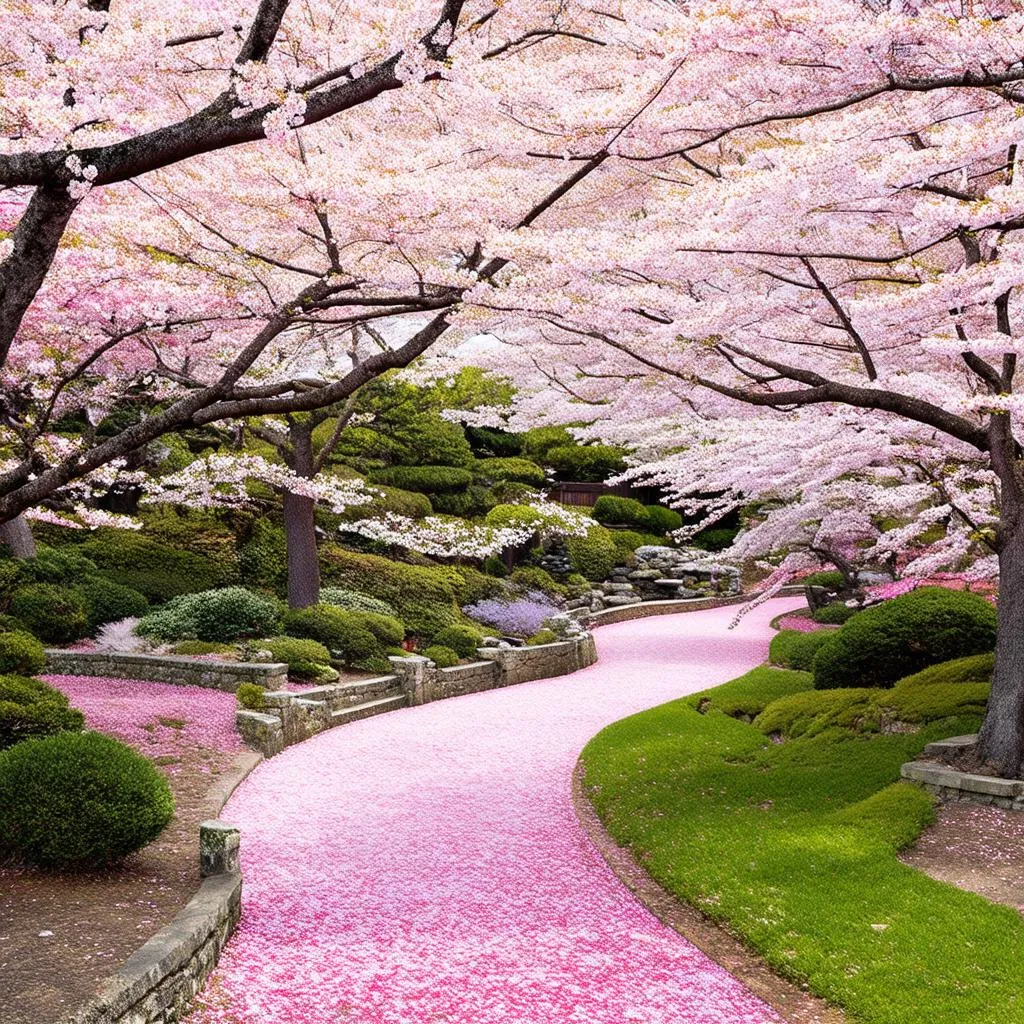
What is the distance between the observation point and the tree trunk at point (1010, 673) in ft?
30.3

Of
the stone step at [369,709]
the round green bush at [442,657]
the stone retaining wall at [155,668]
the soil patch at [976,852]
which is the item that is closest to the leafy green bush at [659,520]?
the round green bush at [442,657]

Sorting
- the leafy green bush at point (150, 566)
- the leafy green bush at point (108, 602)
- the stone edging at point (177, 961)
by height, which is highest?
the leafy green bush at point (150, 566)

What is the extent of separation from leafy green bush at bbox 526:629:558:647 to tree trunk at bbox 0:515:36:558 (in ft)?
30.7

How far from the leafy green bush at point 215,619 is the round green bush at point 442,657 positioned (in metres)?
2.77

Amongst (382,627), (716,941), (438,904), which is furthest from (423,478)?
(716,941)

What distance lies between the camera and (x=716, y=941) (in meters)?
7.11

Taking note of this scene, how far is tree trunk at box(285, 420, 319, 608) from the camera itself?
1816cm

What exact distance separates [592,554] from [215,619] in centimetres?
1548

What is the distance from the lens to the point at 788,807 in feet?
31.3

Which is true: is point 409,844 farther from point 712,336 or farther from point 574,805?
point 712,336

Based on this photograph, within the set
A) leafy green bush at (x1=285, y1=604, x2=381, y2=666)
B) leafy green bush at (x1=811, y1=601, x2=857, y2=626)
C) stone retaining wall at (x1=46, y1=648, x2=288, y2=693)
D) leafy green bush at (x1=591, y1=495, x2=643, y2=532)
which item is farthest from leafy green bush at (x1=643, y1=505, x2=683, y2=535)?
stone retaining wall at (x1=46, y1=648, x2=288, y2=693)

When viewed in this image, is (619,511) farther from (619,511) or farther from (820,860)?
(820,860)

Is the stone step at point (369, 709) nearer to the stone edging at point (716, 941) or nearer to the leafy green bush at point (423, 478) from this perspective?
the stone edging at point (716, 941)

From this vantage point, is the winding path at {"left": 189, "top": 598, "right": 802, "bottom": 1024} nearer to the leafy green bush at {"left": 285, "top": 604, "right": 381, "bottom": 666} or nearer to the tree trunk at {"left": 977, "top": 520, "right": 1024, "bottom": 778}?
the leafy green bush at {"left": 285, "top": 604, "right": 381, "bottom": 666}
